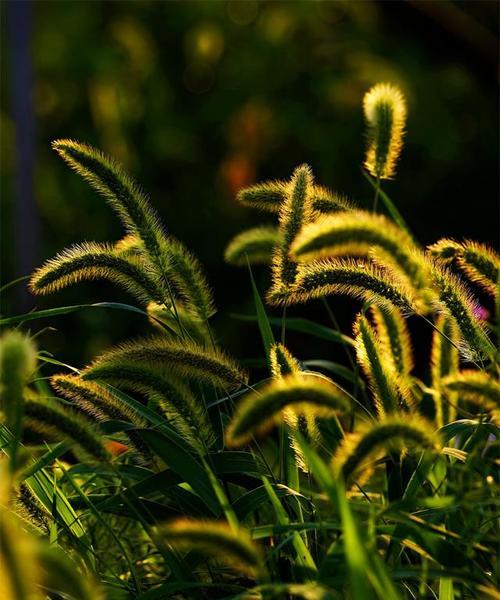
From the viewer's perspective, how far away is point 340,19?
849cm

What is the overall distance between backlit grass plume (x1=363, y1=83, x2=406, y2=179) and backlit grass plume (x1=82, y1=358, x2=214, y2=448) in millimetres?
651

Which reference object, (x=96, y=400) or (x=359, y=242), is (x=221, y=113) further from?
(x=359, y=242)

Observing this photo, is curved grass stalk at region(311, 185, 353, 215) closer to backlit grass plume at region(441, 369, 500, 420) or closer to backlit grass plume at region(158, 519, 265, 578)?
backlit grass plume at region(441, 369, 500, 420)

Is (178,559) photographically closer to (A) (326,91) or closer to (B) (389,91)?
(B) (389,91)

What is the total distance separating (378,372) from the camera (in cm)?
170

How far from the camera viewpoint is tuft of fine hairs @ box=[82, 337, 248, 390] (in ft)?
5.13

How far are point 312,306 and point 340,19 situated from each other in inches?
139

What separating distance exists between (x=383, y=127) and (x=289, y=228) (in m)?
0.32

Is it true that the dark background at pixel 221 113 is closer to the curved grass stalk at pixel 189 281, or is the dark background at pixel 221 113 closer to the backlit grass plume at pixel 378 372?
the curved grass stalk at pixel 189 281

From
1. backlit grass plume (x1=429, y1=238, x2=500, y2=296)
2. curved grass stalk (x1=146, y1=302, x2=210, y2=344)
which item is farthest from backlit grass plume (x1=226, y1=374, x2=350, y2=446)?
curved grass stalk (x1=146, y1=302, x2=210, y2=344)

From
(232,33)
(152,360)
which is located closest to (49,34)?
(232,33)

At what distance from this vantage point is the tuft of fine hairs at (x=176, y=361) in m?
1.56

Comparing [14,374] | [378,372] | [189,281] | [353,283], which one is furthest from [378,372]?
[14,374]

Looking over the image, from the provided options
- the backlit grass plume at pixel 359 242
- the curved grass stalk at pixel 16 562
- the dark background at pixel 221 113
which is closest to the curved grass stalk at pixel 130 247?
the backlit grass plume at pixel 359 242
